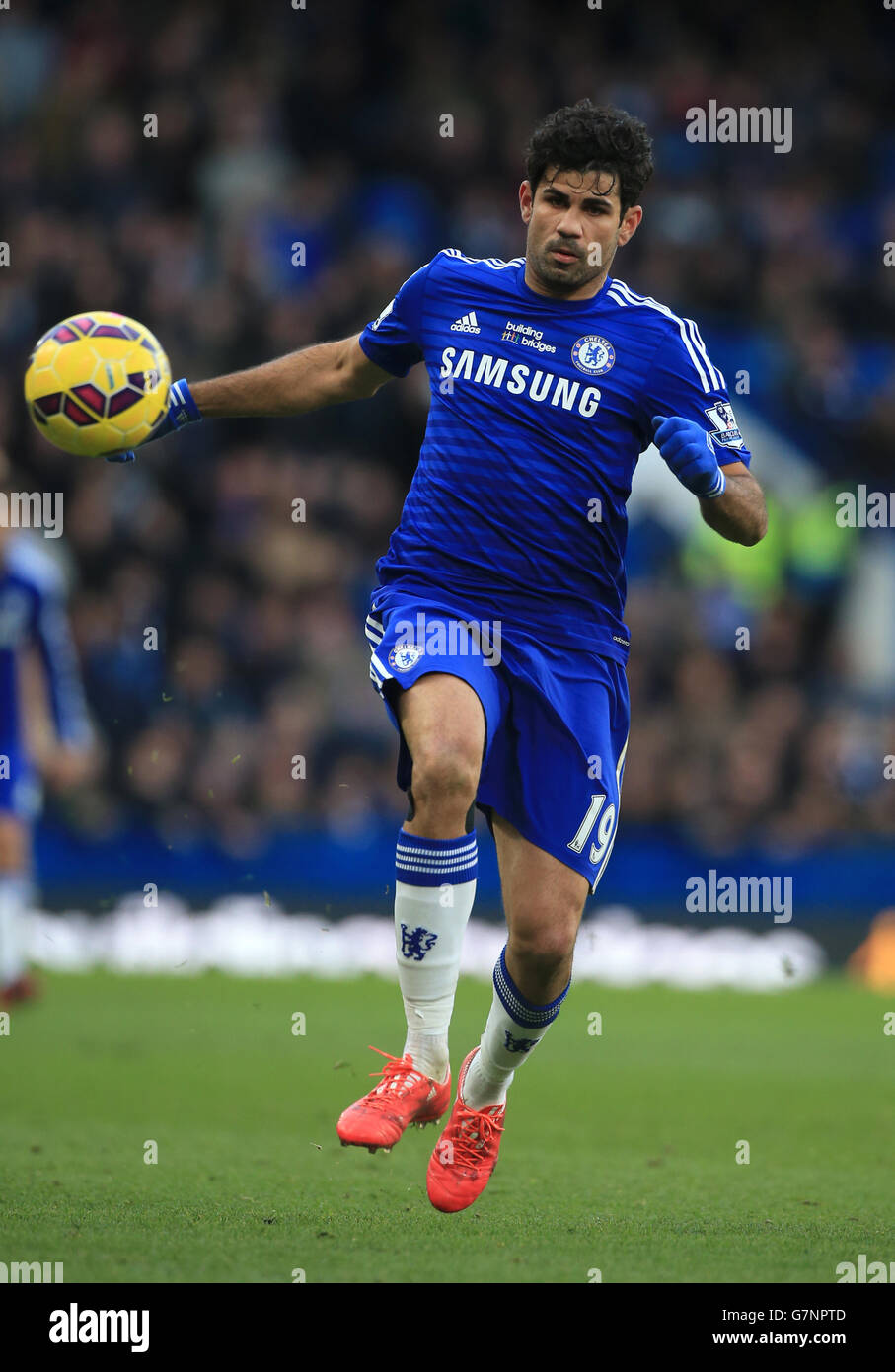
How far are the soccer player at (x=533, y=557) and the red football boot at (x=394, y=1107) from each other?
0.05ft

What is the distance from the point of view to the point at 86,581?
47.6ft

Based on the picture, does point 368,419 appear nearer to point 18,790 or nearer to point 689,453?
point 18,790

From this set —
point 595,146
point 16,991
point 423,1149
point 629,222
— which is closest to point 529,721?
point 629,222

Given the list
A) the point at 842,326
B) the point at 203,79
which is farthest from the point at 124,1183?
the point at 203,79

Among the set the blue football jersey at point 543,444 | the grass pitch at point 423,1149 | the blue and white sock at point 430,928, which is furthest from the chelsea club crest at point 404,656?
the grass pitch at point 423,1149

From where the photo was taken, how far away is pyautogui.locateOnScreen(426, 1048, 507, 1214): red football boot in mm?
5094

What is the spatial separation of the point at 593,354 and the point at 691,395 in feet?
1.01

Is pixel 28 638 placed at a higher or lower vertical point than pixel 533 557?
lower

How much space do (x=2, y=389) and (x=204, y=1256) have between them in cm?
1179

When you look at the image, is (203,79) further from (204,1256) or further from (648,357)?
(204,1256)

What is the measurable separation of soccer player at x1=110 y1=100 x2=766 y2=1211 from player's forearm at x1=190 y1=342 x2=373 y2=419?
1.06 ft

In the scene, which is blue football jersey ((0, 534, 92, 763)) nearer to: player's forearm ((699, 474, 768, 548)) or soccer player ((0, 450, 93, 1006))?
soccer player ((0, 450, 93, 1006))

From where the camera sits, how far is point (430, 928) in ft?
16.2

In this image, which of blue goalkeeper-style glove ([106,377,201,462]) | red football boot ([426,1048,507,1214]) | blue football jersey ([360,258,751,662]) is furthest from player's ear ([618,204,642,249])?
red football boot ([426,1048,507,1214])
